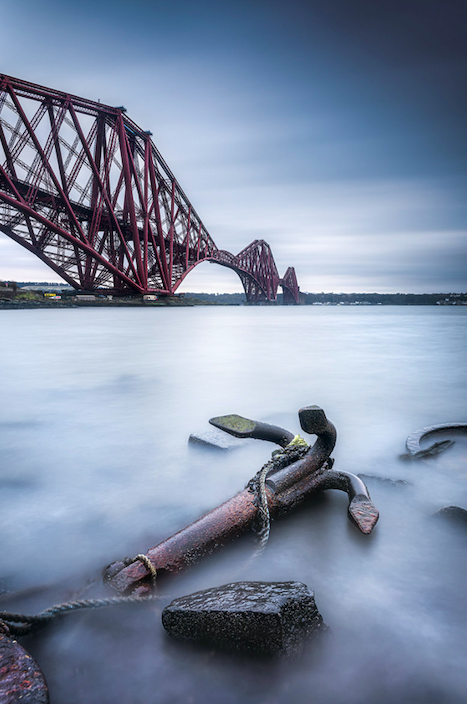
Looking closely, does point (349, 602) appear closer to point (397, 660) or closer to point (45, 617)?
point (397, 660)

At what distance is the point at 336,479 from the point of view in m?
2.23

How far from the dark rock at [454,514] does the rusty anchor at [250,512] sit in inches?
16.6

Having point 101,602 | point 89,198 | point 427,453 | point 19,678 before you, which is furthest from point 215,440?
point 89,198

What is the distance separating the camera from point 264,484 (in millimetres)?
1947

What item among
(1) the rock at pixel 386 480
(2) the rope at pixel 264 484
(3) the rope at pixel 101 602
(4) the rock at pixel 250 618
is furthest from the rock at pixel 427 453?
(4) the rock at pixel 250 618

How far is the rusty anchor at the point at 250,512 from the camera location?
1.49 meters

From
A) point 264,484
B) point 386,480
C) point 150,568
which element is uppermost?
point 264,484

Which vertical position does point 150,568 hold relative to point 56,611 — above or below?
above

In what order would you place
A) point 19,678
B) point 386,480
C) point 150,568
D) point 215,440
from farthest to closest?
point 215,440 < point 386,480 < point 150,568 < point 19,678

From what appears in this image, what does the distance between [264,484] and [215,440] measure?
1324mm

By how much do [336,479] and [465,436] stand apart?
1962mm

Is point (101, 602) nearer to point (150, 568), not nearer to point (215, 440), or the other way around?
point (150, 568)

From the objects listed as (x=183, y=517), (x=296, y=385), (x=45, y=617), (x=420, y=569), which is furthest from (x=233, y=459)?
(x=296, y=385)

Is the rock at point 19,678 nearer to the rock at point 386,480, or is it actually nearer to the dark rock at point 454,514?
the dark rock at point 454,514
